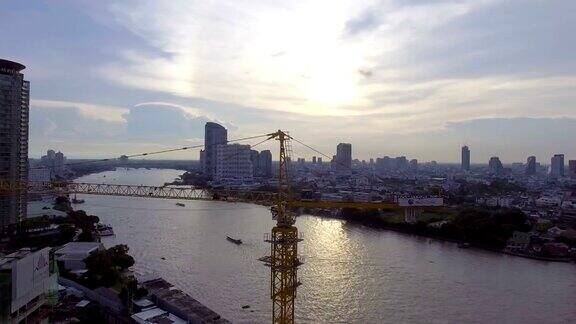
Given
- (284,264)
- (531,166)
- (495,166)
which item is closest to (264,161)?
(495,166)

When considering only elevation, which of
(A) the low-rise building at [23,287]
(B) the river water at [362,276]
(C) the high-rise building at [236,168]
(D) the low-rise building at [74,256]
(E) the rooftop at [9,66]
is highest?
(E) the rooftop at [9,66]

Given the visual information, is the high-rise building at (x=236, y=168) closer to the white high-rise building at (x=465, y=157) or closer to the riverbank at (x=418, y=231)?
the riverbank at (x=418, y=231)

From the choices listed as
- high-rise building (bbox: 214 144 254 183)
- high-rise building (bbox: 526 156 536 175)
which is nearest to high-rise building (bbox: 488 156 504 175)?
high-rise building (bbox: 526 156 536 175)

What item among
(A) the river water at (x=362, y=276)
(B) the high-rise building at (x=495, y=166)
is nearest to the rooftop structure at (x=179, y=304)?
(A) the river water at (x=362, y=276)

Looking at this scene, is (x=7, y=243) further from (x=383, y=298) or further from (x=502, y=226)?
(x=502, y=226)

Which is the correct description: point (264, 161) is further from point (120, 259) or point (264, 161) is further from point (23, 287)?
point (23, 287)
